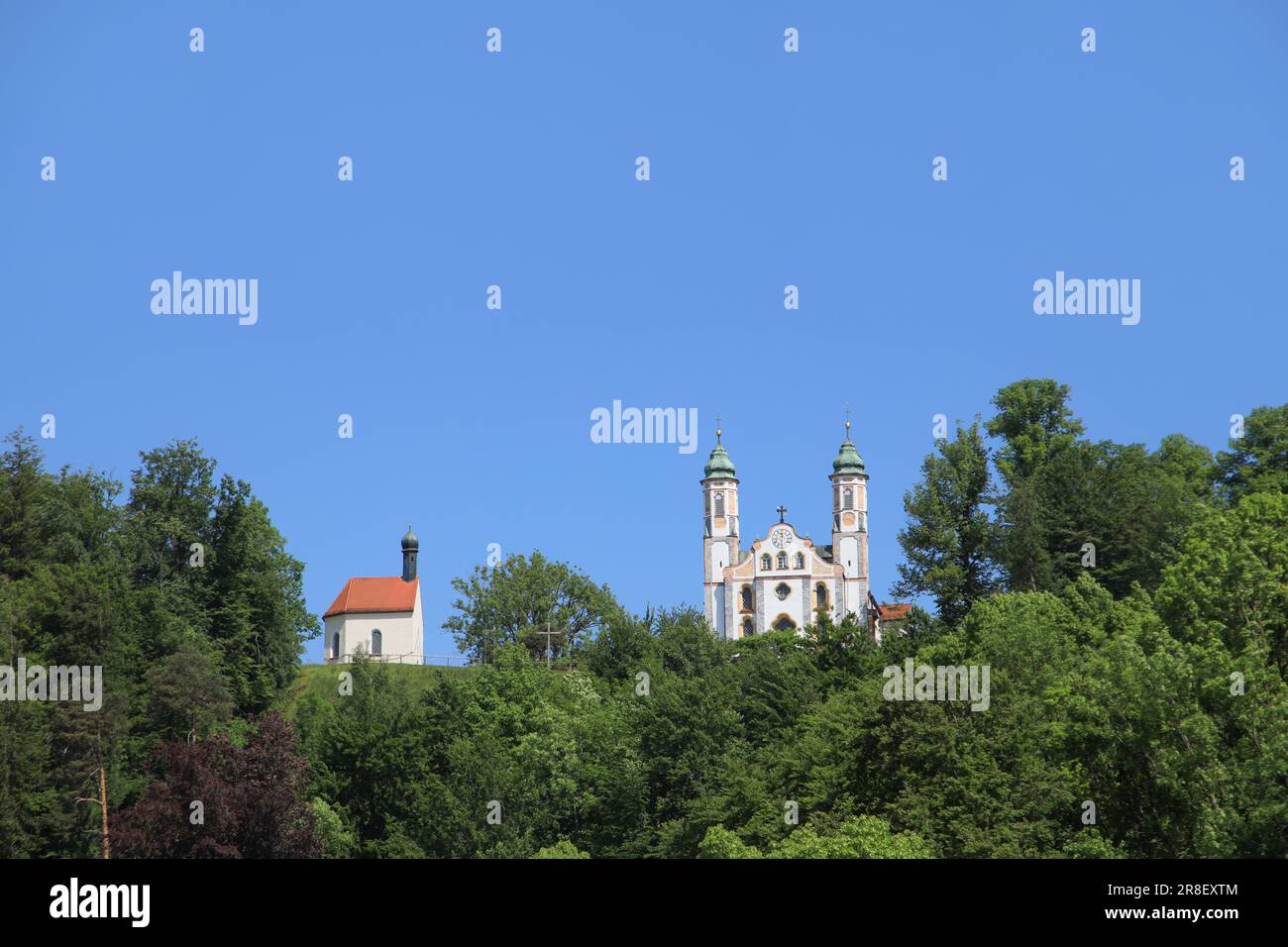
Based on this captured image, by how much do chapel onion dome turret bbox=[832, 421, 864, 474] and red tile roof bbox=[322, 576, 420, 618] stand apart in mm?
43952

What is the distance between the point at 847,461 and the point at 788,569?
15.3 meters

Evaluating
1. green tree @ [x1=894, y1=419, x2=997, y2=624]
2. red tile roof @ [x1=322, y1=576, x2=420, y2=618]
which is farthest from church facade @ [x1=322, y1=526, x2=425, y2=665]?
green tree @ [x1=894, y1=419, x2=997, y2=624]

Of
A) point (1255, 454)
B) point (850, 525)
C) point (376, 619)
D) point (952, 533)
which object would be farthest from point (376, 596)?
point (1255, 454)

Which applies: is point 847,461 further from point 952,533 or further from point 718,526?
point 952,533

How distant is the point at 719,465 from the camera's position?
160m

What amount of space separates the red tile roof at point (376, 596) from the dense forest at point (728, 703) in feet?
99.4

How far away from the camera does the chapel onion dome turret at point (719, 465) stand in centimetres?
15888

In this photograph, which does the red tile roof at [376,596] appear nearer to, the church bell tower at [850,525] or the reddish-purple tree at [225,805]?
the church bell tower at [850,525]

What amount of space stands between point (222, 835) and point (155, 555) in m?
22.1

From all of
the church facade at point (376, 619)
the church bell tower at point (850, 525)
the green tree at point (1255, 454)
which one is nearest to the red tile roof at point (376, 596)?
the church facade at point (376, 619)

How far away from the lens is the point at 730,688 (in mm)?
62938

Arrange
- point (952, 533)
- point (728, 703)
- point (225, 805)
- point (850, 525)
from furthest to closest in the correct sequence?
Answer: point (850, 525), point (952, 533), point (728, 703), point (225, 805)
